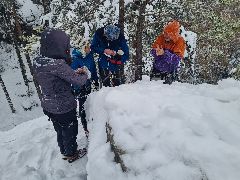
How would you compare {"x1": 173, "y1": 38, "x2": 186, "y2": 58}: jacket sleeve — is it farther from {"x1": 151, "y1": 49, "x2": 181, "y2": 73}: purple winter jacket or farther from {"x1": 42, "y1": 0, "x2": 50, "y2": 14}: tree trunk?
{"x1": 42, "y1": 0, "x2": 50, "y2": 14}: tree trunk

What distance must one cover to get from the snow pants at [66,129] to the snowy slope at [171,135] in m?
0.45

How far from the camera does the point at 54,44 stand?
4.68 metres

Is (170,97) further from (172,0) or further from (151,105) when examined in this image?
(172,0)

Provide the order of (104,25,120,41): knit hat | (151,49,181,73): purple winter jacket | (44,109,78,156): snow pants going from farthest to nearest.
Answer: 1. (151,49,181,73): purple winter jacket
2. (104,25,120,41): knit hat
3. (44,109,78,156): snow pants

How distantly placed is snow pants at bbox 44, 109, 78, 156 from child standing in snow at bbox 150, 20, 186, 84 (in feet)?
7.16

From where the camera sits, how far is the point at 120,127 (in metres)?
4.45

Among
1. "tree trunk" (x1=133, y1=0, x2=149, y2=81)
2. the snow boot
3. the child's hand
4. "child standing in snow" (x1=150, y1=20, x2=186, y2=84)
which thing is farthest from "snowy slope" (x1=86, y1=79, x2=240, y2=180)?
"tree trunk" (x1=133, y1=0, x2=149, y2=81)

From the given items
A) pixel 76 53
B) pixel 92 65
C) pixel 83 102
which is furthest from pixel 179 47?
pixel 83 102

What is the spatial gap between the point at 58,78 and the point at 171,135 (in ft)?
6.43

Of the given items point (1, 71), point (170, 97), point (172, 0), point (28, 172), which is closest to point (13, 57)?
point (1, 71)

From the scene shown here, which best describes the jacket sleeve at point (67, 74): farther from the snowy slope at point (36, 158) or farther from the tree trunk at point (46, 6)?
the tree trunk at point (46, 6)

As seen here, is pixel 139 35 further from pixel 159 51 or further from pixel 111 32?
pixel 111 32

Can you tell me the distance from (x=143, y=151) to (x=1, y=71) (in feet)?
83.0

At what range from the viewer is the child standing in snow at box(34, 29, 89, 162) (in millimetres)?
4703
